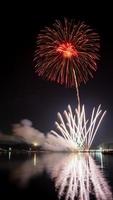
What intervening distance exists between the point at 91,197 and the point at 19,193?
9.27 meters

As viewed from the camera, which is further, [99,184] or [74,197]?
[99,184]

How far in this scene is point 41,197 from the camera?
124ft

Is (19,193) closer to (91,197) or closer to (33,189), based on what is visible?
(33,189)

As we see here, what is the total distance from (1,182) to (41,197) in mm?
14218

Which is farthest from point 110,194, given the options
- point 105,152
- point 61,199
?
point 105,152

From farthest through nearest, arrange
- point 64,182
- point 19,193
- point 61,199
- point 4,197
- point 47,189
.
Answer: point 64,182 < point 47,189 < point 19,193 < point 4,197 < point 61,199

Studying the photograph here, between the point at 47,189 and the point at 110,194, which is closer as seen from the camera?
the point at 110,194

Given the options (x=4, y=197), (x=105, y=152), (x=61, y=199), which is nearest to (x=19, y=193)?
(x=4, y=197)

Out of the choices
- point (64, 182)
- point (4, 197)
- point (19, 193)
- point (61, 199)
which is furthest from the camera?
point (64, 182)

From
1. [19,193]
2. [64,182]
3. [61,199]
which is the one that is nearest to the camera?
[61,199]

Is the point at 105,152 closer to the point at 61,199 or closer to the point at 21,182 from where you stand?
the point at 21,182

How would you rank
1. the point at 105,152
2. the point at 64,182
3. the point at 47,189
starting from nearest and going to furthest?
the point at 47,189, the point at 64,182, the point at 105,152

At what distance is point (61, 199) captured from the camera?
3534cm

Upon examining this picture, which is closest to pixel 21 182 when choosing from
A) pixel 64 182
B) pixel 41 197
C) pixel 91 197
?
pixel 64 182
